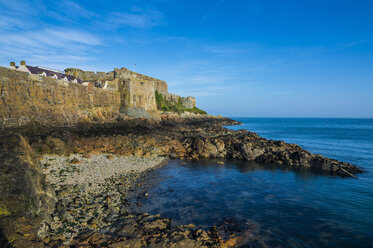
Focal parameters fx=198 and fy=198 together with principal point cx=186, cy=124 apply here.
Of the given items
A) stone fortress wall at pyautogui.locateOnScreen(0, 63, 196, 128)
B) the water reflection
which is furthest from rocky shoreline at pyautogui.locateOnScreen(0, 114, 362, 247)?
stone fortress wall at pyautogui.locateOnScreen(0, 63, 196, 128)

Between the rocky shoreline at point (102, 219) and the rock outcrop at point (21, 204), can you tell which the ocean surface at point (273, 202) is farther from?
the rock outcrop at point (21, 204)

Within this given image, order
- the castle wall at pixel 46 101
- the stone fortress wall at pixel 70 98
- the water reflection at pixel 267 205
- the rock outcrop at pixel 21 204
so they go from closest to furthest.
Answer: the rock outcrop at pixel 21 204, the water reflection at pixel 267 205, the castle wall at pixel 46 101, the stone fortress wall at pixel 70 98

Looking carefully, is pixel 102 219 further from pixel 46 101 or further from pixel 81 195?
pixel 46 101

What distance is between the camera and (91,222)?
6590 mm

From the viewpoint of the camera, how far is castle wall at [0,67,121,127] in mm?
16844

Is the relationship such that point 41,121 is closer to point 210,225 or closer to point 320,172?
point 210,225

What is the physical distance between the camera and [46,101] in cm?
2078

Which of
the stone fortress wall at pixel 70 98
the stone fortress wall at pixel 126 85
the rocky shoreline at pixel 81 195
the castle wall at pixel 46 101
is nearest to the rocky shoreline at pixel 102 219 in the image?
the rocky shoreline at pixel 81 195

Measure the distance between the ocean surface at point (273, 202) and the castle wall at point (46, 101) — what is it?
13.8 m

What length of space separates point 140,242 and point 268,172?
485 inches

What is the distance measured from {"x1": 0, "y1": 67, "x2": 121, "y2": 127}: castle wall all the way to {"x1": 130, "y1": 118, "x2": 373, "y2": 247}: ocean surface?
45.4 feet

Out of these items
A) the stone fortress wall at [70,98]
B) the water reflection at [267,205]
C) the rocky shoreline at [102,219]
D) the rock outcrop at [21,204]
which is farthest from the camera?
the stone fortress wall at [70,98]

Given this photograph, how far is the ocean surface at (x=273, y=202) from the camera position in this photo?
7.34 meters

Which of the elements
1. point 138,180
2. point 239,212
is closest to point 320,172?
point 239,212
